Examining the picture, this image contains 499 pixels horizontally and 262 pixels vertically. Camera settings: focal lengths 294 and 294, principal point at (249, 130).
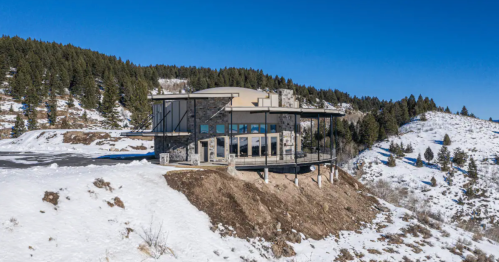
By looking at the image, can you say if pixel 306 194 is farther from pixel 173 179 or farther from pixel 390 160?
pixel 390 160

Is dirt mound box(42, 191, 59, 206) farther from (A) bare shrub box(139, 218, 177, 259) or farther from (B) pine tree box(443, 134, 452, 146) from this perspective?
(B) pine tree box(443, 134, 452, 146)

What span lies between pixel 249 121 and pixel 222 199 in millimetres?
8633

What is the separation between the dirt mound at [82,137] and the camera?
4306 cm

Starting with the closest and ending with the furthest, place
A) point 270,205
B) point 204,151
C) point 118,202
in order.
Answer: point 118,202 < point 270,205 < point 204,151

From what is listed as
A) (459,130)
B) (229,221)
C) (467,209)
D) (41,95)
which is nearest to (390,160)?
(467,209)

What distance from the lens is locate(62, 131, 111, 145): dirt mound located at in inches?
1695

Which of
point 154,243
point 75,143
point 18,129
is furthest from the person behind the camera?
point 18,129

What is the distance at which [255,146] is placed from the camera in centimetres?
2338

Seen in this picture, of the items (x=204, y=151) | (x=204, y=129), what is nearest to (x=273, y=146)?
(x=204, y=151)

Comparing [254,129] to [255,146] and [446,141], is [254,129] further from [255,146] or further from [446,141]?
[446,141]

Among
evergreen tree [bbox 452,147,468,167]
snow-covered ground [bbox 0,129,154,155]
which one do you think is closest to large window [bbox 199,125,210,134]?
snow-covered ground [bbox 0,129,154,155]

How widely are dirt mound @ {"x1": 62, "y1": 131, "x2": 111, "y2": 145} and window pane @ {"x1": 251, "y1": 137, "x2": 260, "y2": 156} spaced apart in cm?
2971

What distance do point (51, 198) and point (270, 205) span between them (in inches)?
432

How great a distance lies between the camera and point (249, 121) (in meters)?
23.2
